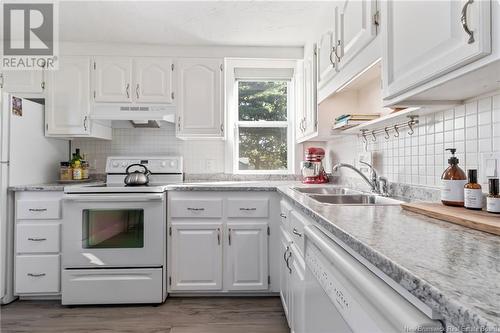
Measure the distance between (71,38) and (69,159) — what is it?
3.76ft

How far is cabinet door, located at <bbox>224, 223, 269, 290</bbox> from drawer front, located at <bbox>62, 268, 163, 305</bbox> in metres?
0.59

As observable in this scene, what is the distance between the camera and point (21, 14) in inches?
92.4

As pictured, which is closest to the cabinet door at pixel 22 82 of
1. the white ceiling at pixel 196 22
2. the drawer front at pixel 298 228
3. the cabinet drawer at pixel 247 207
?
the white ceiling at pixel 196 22

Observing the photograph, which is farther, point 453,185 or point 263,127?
point 263,127

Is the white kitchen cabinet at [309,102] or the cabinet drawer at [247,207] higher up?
the white kitchen cabinet at [309,102]

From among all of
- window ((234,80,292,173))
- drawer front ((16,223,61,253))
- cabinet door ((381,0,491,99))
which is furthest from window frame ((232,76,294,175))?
cabinet door ((381,0,491,99))

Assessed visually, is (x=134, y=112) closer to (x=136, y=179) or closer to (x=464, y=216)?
(x=136, y=179)

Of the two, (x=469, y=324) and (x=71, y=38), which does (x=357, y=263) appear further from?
(x=71, y=38)

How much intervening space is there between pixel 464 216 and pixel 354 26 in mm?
1047

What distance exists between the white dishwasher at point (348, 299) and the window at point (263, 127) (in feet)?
6.38

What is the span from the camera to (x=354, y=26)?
1481 millimetres

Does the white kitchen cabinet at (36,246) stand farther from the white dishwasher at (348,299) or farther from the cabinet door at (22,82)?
the white dishwasher at (348,299)

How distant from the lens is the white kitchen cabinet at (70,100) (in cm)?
266

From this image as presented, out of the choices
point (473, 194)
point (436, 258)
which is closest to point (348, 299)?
point (436, 258)
